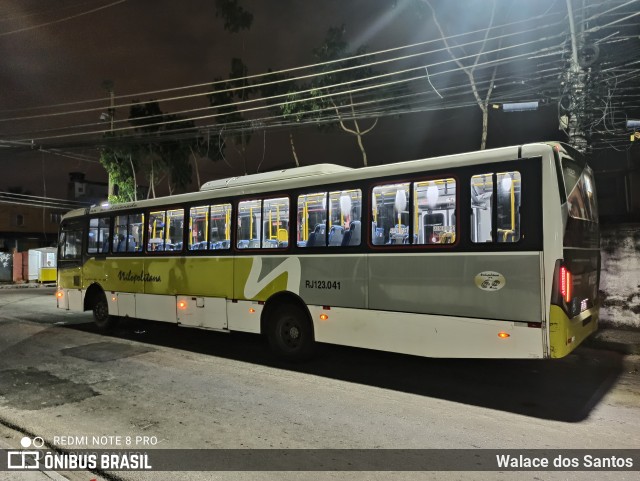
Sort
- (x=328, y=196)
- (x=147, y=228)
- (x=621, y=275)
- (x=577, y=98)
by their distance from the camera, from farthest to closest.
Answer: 1. (x=147, y=228)
2. (x=621, y=275)
3. (x=577, y=98)
4. (x=328, y=196)

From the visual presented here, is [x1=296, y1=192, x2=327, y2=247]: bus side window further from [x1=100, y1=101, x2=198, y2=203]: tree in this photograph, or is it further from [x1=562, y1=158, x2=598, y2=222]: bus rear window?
[x1=100, y1=101, x2=198, y2=203]: tree

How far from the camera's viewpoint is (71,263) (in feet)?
39.2

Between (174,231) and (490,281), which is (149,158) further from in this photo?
(490,281)

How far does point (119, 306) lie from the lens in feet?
34.7

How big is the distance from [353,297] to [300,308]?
1179mm

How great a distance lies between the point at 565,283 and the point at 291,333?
4.32m

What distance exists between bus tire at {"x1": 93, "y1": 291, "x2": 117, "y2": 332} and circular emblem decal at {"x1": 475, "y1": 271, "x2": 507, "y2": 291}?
29.8 feet

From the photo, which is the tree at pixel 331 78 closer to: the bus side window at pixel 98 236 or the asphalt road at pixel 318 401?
the bus side window at pixel 98 236

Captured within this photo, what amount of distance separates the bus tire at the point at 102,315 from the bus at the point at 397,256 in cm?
190

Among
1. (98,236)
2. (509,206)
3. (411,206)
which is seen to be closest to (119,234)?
(98,236)

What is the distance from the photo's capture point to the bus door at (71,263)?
1169 cm

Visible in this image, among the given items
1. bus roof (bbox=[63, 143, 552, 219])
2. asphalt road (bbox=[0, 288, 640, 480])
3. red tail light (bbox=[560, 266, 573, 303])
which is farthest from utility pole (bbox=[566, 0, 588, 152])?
red tail light (bbox=[560, 266, 573, 303])

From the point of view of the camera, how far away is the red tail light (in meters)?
5.12

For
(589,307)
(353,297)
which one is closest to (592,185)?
Result: (589,307)
